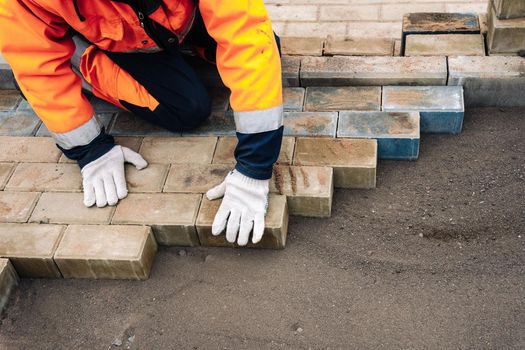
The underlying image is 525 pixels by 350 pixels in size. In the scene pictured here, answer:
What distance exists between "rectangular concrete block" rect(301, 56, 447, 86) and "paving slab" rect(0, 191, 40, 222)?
172cm

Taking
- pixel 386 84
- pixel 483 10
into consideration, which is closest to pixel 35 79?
pixel 386 84

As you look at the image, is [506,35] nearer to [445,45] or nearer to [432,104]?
[445,45]

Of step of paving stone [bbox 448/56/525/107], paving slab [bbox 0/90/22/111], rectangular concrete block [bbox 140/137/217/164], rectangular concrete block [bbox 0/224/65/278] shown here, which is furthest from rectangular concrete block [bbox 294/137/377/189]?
paving slab [bbox 0/90/22/111]

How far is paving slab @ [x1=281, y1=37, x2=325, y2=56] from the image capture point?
150 inches

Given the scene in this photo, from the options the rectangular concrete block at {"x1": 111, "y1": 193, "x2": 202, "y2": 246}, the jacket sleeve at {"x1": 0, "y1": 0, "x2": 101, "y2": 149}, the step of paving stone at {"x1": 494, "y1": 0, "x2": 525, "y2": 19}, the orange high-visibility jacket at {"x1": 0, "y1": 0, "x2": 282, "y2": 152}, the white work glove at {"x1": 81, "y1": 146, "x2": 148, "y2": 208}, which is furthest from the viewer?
the step of paving stone at {"x1": 494, "y1": 0, "x2": 525, "y2": 19}

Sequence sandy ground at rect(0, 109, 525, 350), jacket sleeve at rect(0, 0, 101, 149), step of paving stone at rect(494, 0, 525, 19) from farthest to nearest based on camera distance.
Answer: step of paving stone at rect(494, 0, 525, 19)
jacket sleeve at rect(0, 0, 101, 149)
sandy ground at rect(0, 109, 525, 350)

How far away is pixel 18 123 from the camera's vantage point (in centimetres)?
A: 366

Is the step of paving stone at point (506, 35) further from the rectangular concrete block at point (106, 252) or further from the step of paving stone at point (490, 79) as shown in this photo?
the rectangular concrete block at point (106, 252)

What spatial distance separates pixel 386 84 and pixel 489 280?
134cm

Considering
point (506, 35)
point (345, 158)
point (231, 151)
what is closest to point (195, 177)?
point (231, 151)

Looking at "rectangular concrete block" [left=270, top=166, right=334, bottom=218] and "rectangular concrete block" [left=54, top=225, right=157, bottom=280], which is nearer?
"rectangular concrete block" [left=54, top=225, right=157, bottom=280]

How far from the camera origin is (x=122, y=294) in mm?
2850

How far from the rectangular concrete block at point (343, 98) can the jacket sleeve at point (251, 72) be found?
27.5 inches

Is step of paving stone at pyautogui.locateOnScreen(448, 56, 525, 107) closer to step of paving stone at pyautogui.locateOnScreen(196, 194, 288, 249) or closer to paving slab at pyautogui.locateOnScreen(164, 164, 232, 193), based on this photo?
step of paving stone at pyautogui.locateOnScreen(196, 194, 288, 249)
